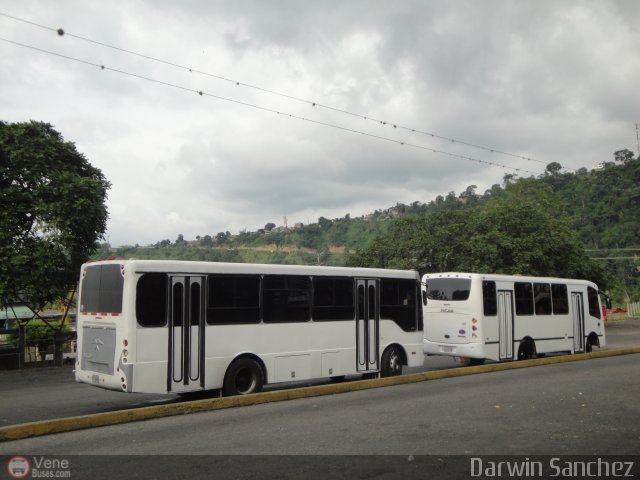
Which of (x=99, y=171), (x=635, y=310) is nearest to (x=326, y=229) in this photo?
(x=635, y=310)

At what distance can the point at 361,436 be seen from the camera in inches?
327

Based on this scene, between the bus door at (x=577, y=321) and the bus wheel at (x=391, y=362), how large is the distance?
9.81 meters

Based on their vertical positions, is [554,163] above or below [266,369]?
above

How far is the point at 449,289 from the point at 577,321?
638 centimetres

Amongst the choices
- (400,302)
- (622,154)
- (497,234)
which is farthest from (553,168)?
(400,302)

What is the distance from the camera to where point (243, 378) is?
12.0 meters

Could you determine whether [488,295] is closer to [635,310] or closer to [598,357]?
[598,357]

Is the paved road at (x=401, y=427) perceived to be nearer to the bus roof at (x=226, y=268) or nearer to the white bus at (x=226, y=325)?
the white bus at (x=226, y=325)

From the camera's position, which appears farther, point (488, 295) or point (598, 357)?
point (598, 357)

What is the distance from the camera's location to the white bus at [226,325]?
1046cm

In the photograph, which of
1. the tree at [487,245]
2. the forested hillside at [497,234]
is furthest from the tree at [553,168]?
the tree at [487,245]

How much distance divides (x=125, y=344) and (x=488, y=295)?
11.7 meters

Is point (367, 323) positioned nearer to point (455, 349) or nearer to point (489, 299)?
point (455, 349)

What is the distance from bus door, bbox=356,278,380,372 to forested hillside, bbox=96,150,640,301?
41.0 ft
